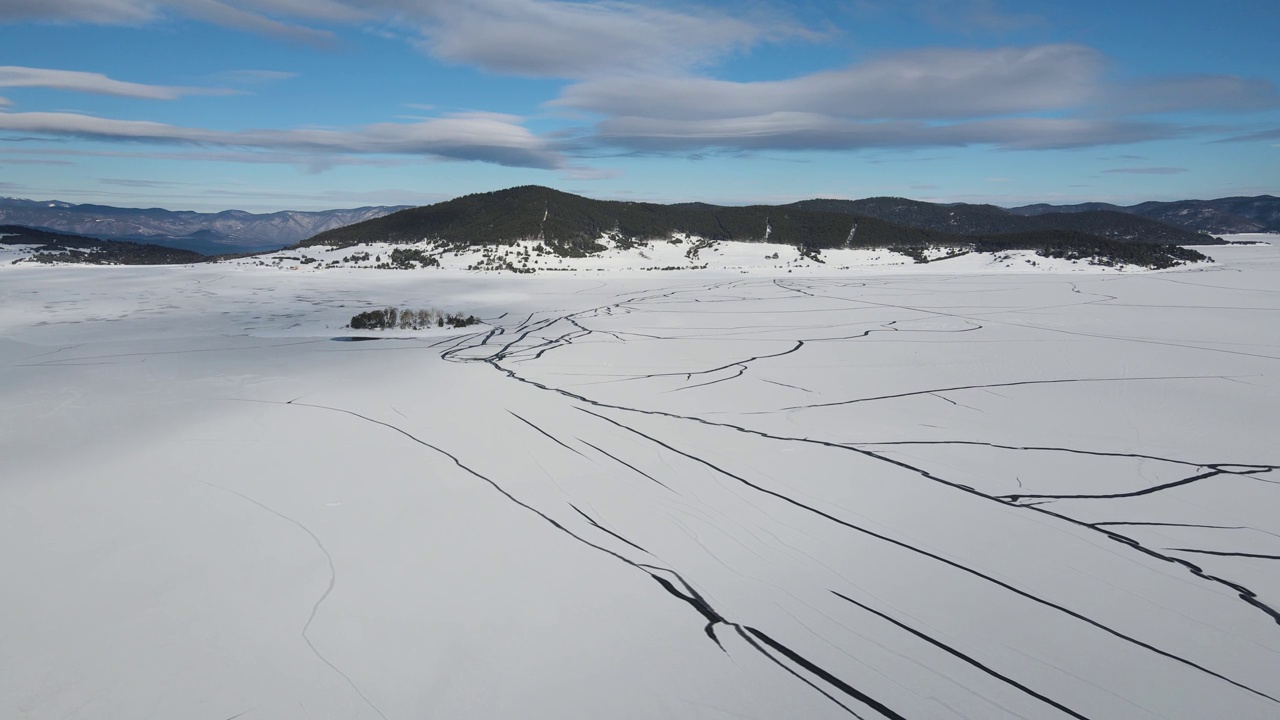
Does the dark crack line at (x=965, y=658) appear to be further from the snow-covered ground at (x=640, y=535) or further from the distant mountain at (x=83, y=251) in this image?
the distant mountain at (x=83, y=251)

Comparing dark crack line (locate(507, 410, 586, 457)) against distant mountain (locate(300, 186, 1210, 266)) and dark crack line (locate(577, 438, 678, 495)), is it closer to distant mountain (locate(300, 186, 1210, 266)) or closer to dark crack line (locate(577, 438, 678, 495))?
dark crack line (locate(577, 438, 678, 495))

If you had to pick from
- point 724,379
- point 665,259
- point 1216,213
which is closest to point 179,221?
point 665,259

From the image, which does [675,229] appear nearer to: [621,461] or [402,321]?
[402,321]

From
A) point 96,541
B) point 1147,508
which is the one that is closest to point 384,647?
point 96,541

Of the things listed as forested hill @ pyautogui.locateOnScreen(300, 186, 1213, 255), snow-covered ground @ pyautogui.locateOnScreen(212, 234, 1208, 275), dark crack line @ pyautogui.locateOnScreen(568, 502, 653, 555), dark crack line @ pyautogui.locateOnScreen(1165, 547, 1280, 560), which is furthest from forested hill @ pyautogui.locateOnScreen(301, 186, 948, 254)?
dark crack line @ pyautogui.locateOnScreen(1165, 547, 1280, 560)

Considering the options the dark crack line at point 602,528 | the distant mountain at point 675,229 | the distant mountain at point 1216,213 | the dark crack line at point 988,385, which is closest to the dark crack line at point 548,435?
the dark crack line at point 602,528

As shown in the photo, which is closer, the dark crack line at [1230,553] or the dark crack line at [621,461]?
the dark crack line at [1230,553]
